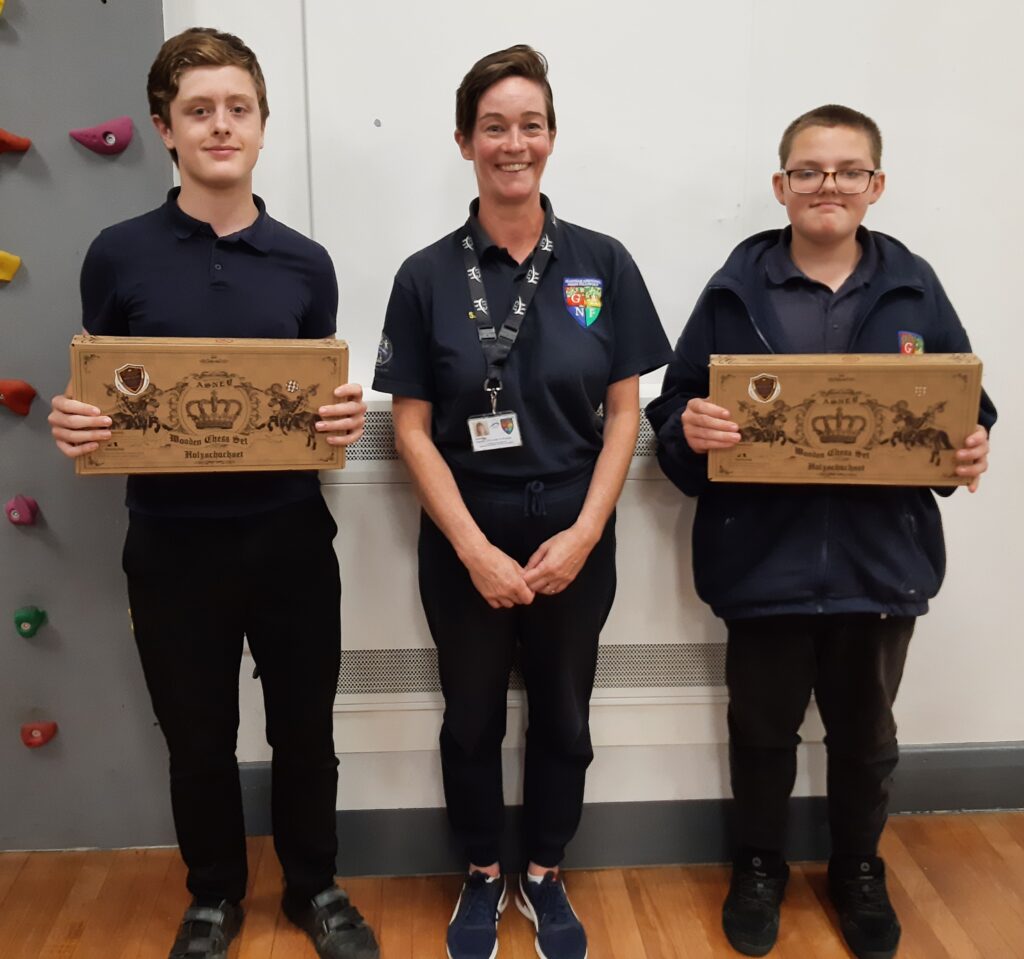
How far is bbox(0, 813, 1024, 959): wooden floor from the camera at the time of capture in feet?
6.04

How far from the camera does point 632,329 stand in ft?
5.40

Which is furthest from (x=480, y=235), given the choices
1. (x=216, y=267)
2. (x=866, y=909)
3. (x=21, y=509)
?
(x=866, y=909)

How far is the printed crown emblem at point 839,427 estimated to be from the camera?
61.0 inches

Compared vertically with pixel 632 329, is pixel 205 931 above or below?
below

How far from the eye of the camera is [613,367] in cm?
166

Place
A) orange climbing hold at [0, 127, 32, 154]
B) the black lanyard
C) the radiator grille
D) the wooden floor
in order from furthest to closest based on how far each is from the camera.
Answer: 1. the radiator grille
2. the wooden floor
3. orange climbing hold at [0, 127, 32, 154]
4. the black lanyard

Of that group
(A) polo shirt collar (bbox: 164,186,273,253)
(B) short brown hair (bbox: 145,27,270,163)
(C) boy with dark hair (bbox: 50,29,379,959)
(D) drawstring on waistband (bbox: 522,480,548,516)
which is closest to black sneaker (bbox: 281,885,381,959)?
(C) boy with dark hair (bbox: 50,29,379,959)

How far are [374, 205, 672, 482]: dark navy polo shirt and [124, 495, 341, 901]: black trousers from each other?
12.3 inches

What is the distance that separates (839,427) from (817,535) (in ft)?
0.72

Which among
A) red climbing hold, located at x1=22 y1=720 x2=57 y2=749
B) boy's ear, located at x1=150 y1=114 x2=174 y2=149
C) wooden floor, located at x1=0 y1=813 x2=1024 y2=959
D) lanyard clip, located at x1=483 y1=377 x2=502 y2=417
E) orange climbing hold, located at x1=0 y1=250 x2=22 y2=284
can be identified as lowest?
wooden floor, located at x1=0 y1=813 x2=1024 y2=959

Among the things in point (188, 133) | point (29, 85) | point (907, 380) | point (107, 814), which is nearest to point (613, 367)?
point (907, 380)

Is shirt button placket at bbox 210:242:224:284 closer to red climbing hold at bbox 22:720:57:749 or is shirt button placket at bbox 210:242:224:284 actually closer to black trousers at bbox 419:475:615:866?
black trousers at bbox 419:475:615:866

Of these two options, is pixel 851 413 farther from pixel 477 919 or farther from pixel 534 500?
pixel 477 919

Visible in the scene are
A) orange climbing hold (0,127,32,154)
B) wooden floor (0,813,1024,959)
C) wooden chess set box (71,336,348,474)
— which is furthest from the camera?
wooden floor (0,813,1024,959)
